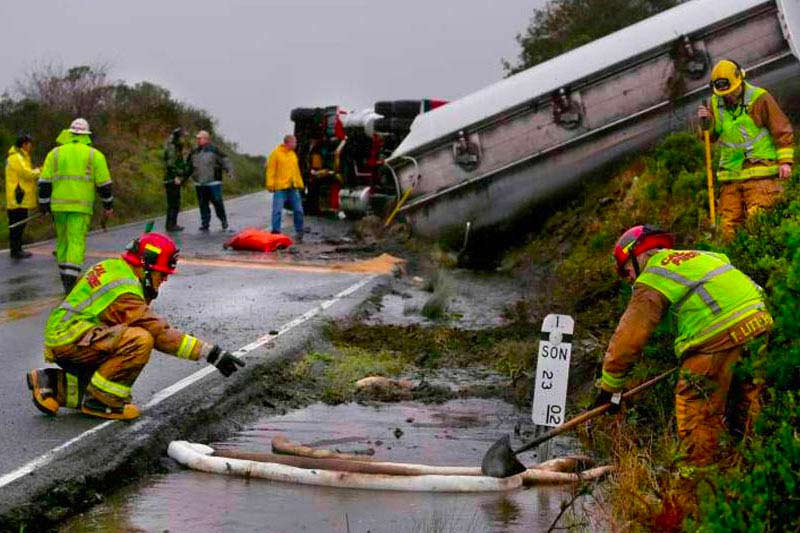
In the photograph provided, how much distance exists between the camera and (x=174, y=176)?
87.3 feet

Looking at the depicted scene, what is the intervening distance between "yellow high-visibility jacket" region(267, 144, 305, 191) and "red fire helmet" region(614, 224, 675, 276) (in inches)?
690

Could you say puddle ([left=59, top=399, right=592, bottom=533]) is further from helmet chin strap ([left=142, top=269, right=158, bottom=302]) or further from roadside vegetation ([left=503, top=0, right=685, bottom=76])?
roadside vegetation ([left=503, top=0, right=685, bottom=76])

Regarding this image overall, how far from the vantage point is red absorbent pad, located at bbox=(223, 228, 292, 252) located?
22.2 metres

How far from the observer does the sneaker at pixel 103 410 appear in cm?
922

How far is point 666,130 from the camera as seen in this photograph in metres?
19.0

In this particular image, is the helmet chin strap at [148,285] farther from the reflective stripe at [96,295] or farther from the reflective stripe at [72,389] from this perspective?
the reflective stripe at [72,389]

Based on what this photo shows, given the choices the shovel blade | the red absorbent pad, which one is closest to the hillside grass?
the shovel blade

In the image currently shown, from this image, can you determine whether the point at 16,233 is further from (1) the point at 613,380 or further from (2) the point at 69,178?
(1) the point at 613,380

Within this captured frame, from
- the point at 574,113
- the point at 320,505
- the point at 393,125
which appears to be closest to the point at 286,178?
the point at 393,125

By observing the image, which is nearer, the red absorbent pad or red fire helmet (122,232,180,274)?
red fire helmet (122,232,180,274)

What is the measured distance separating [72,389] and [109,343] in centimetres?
50

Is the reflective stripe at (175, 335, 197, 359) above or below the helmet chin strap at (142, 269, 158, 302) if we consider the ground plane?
below

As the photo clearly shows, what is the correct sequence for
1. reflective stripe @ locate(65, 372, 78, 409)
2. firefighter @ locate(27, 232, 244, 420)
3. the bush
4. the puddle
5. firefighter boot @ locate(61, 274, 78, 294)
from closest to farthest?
the bush < the puddle < firefighter @ locate(27, 232, 244, 420) < reflective stripe @ locate(65, 372, 78, 409) < firefighter boot @ locate(61, 274, 78, 294)

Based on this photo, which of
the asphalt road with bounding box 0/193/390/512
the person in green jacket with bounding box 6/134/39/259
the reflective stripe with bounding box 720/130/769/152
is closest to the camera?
the asphalt road with bounding box 0/193/390/512
